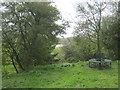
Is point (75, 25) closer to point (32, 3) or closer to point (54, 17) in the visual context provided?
point (54, 17)

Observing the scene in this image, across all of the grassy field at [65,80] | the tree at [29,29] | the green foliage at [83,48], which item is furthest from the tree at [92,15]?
the grassy field at [65,80]

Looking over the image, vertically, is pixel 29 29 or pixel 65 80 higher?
pixel 29 29

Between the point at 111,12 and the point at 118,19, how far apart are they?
602mm

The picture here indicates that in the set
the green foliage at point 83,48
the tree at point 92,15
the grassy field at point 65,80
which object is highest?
the tree at point 92,15

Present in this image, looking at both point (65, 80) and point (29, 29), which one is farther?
point (29, 29)

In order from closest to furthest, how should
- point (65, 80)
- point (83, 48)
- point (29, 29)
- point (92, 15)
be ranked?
point (65, 80) → point (29, 29) → point (92, 15) → point (83, 48)

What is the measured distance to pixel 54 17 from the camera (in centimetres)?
628

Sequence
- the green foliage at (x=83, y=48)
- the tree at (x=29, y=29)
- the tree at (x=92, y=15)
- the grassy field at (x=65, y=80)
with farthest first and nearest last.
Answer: the green foliage at (x=83, y=48), the tree at (x=92, y=15), the tree at (x=29, y=29), the grassy field at (x=65, y=80)

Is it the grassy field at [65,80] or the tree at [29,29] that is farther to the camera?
the tree at [29,29]

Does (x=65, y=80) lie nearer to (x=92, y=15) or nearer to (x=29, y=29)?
(x=29, y=29)

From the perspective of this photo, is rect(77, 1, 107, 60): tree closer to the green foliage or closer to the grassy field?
the green foliage

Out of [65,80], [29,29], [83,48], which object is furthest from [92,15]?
[65,80]

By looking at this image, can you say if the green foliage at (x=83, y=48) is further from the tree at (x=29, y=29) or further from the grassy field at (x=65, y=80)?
the grassy field at (x=65, y=80)

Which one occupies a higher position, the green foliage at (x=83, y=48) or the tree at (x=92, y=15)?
the tree at (x=92, y=15)
